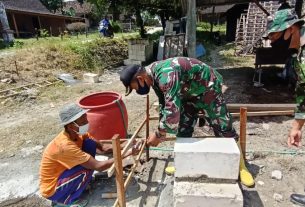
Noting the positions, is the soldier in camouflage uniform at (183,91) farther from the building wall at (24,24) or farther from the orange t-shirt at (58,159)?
the building wall at (24,24)

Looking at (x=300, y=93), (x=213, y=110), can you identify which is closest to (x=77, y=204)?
(x=213, y=110)

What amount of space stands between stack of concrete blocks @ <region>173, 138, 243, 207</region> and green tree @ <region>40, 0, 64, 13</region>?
1808 inches

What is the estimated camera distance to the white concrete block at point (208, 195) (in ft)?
7.51

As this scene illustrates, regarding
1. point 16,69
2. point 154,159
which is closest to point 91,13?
point 16,69

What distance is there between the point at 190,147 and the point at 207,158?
187 mm

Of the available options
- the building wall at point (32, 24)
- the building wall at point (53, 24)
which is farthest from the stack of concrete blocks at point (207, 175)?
the building wall at point (53, 24)

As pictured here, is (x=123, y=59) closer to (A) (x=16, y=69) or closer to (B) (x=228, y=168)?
(A) (x=16, y=69)

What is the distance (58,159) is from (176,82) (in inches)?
58.4

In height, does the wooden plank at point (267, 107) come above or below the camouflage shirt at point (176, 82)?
below

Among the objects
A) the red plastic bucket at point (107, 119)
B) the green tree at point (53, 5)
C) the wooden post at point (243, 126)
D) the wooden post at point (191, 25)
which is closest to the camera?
the wooden post at point (243, 126)

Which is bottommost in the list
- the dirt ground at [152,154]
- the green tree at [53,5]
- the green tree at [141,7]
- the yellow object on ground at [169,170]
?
the dirt ground at [152,154]

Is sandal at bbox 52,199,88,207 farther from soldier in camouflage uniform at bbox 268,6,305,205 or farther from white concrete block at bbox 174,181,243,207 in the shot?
soldier in camouflage uniform at bbox 268,6,305,205

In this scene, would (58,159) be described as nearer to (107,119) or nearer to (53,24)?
(107,119)

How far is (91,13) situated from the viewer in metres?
37.1
